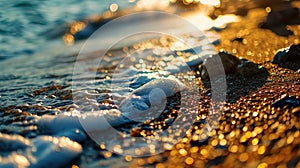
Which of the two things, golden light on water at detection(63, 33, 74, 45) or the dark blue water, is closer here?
the dark blue water

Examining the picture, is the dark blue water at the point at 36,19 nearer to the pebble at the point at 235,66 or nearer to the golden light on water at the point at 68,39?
the golden light on water at the point at 68,39

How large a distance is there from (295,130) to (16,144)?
3.86ft

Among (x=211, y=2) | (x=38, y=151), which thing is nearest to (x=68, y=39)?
Answer: (x=211, y=2)

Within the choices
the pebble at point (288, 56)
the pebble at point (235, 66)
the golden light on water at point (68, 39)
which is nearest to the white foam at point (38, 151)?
the pebble at point (235, 66)

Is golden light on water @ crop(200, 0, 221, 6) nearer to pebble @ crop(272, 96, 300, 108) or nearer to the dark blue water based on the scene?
the dark blue water

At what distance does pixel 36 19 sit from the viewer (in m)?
5.79

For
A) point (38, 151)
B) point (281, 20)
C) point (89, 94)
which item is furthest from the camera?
point (281, 20)

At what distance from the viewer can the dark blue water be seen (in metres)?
4.38

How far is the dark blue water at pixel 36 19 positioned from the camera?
4379 millimetres

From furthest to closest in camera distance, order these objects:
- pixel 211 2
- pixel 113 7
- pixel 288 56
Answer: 1. pixel 113 7
2. pixel 211 2
3. pixel 288 56

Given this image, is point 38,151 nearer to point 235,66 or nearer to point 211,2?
point 235,66

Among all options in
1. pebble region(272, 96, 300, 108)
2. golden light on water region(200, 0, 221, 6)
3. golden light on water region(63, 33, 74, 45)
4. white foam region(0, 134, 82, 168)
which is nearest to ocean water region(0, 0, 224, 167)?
white foam region(0, 134, 82, 168)

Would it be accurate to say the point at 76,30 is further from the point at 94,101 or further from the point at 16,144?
the point at 16,144

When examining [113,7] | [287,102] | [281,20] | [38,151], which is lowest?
[38,151]
